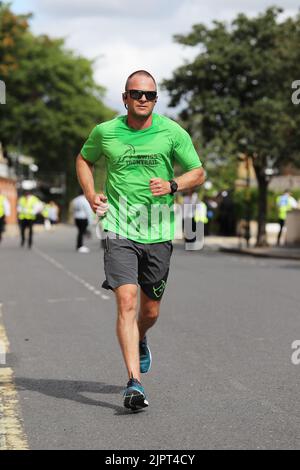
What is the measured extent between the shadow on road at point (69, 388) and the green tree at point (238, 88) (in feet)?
79.0

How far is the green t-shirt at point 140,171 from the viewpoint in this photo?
7191 millimetres

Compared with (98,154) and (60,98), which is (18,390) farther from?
(60,98)

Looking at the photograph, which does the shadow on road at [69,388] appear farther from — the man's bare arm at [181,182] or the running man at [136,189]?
the man's bare arm at [181,182]

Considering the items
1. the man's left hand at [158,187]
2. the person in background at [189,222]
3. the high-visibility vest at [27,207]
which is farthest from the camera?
the high-visibility vest at [27,207]

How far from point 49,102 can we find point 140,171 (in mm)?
81822

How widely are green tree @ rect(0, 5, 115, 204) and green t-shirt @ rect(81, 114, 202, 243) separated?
3060 inches

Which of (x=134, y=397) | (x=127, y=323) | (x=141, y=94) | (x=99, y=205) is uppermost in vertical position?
(x=141, y=94)

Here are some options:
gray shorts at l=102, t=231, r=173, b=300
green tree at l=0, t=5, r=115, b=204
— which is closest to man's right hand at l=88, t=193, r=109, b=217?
gray shorts at l=102, t=231, r=173, b=300

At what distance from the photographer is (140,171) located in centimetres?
720

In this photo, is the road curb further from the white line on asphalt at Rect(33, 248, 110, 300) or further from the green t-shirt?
the green t-shirt

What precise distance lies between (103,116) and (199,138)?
54721 millimetres

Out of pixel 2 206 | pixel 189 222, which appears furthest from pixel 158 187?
pixel 2 206

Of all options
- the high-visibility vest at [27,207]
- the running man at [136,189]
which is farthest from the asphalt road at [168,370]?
the high-visibility vest at [27,207]

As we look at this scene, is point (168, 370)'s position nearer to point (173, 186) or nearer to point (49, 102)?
point (173, 186)
